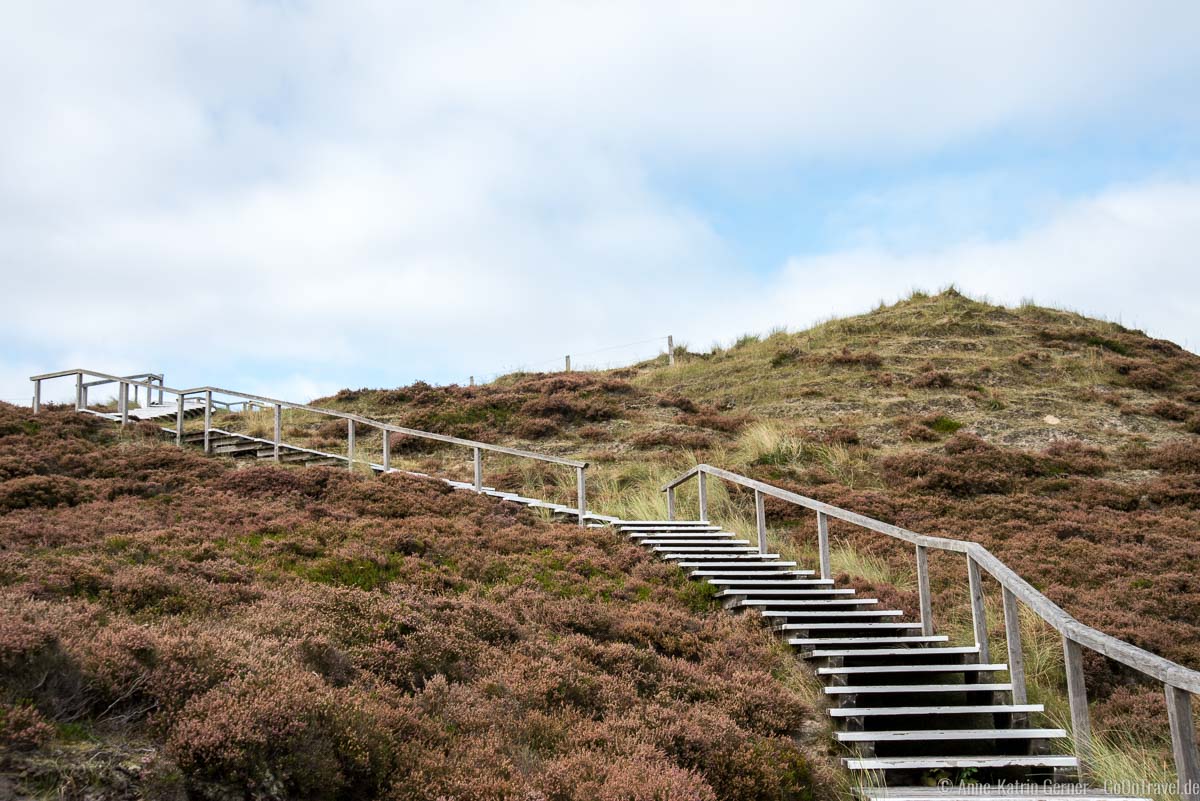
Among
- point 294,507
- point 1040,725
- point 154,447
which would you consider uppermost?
point 154,447

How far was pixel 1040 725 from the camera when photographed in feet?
24.6

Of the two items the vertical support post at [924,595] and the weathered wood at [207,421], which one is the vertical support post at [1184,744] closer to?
the vertical support post at [924,595]

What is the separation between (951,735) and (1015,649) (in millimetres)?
1132

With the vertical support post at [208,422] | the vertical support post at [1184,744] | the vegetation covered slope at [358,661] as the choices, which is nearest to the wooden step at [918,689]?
the vegetation covered slope at [358,661]

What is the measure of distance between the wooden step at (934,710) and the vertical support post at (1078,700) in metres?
0.77

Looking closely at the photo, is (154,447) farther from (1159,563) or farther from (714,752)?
(1159,563)

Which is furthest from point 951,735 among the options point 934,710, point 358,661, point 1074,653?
point 358,661

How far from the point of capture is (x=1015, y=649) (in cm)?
769

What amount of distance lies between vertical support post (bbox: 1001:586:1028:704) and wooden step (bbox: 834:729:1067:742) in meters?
0.47

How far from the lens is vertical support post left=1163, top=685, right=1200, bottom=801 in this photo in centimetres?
477

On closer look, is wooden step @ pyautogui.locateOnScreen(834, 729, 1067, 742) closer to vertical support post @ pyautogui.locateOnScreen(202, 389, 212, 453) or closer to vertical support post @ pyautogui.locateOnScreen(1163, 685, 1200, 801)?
vertical support post @ pyautogui.locateOnScreen(1163, 685, 1200, 801)

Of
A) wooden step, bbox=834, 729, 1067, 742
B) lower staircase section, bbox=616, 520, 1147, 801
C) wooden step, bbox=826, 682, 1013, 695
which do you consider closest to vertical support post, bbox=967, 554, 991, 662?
lower staircase section, bbox=616, 520, 1147, 801

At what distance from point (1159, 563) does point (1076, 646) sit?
7965mm

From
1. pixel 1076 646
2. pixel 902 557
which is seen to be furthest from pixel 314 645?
pixel 902 557
